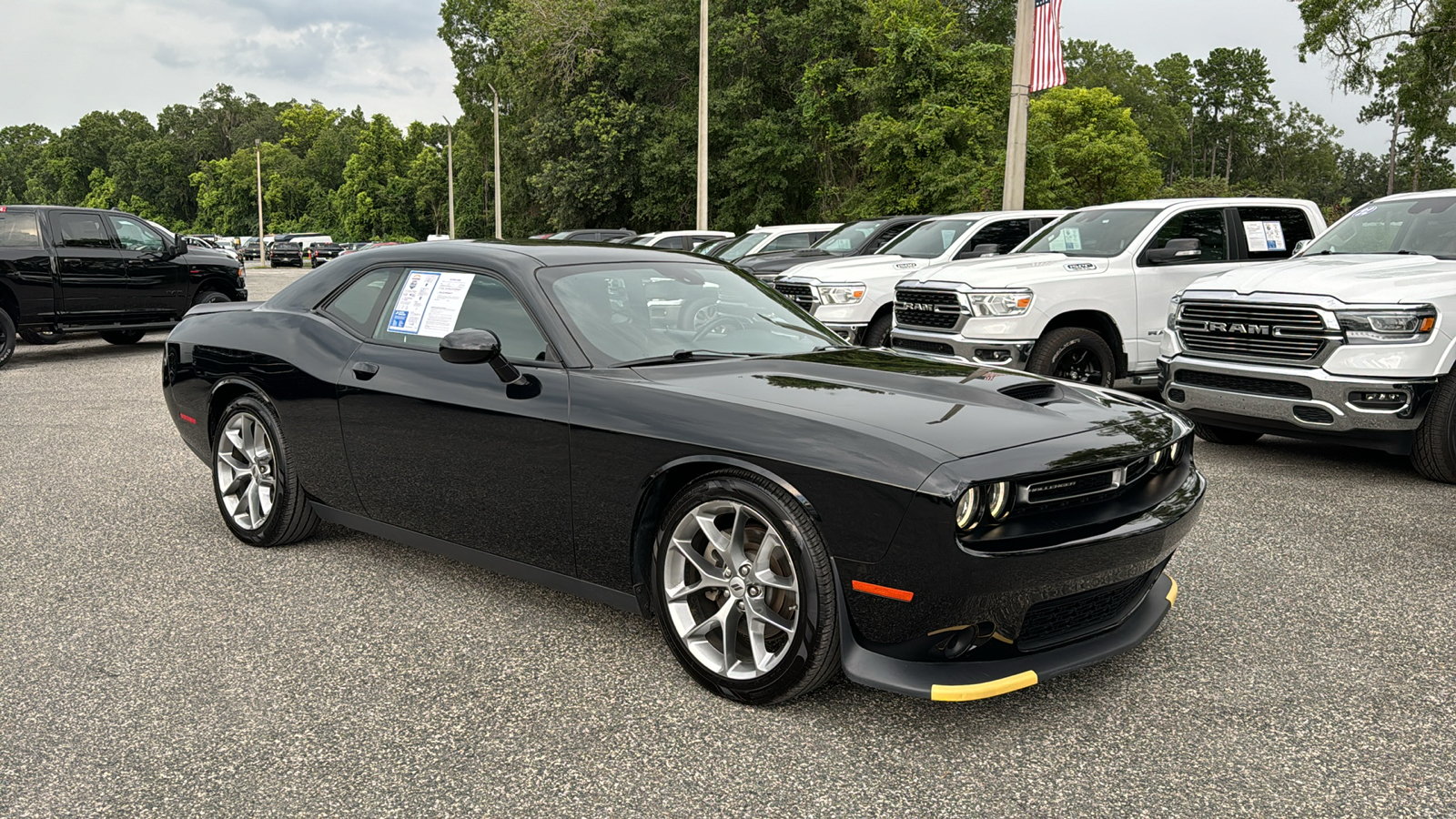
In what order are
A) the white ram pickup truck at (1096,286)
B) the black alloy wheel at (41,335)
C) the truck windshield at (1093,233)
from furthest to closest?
1. the black alloy wheel at (41,335)
2. the truck windshield at (1093,233)
3. the white ram pickup truck at (1096,286)

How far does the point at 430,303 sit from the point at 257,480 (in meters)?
1.38

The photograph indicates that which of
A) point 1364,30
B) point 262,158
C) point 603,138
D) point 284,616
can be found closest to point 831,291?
point 284,616

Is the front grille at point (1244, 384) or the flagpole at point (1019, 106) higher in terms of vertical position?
the flagpole at point (1019, 106)

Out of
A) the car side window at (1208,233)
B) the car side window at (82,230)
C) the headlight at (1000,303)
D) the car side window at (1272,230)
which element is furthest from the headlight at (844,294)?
the car side window at (82,230)

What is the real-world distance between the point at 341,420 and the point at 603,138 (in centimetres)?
3822

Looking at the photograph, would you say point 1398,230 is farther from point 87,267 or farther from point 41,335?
point 41,335

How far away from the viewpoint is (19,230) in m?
12.9

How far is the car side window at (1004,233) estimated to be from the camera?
12.3m

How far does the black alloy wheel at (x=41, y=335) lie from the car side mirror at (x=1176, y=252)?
490 inches

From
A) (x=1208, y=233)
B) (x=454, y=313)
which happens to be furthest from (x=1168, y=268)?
(x=454, y=313)

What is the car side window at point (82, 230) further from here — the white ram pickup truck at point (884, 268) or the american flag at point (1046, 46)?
the american flag at point (1046, 46)

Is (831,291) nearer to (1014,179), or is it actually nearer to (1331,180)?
(1014,179)

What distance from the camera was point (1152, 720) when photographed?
3.22 meters

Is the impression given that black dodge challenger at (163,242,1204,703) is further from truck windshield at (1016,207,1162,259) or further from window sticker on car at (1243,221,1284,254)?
window sticker on car at (1243,221,1284,254)
